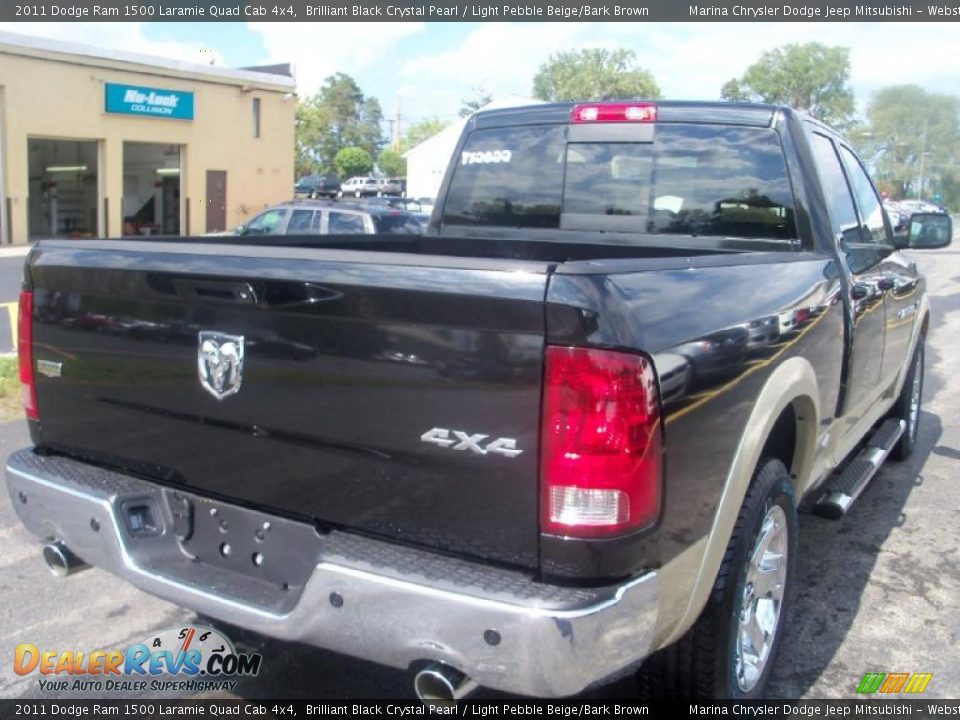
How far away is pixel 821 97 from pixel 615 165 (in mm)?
77179

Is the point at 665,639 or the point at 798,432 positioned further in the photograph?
the point at 798,432

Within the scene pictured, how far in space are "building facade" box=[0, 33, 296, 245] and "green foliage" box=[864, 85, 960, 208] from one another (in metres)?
65.1

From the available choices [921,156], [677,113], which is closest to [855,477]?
[677,113]

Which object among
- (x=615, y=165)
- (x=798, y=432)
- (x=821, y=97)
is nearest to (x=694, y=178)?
(x=615, y=165)

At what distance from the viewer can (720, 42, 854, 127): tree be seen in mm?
72062

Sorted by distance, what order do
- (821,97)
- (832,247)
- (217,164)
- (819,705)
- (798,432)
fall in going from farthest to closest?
(821,97) < (217,164) < (832,247) < (798,432) < (819,705)

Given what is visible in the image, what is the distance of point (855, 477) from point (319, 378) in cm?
291

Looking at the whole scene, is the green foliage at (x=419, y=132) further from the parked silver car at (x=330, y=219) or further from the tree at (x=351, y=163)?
the parked silver car at (x=330, y=219)

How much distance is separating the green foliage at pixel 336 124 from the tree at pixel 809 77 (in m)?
37.1

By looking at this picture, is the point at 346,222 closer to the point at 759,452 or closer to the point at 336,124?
the point at 759,452

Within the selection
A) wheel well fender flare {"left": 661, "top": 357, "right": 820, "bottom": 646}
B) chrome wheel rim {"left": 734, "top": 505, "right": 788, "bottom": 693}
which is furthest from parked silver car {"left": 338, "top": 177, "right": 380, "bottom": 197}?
chrome wheel rim {"left": 734, "top": 505, "right": 788, "bottom": 693}

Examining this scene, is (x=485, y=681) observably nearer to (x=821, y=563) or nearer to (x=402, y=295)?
(x=402, y=295)

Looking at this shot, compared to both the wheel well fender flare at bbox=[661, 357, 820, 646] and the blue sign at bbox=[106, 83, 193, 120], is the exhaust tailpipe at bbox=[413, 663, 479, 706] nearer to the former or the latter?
the wheel well fender flare at bbox=[661, 357, 820, 646]

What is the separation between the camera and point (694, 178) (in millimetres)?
4164
